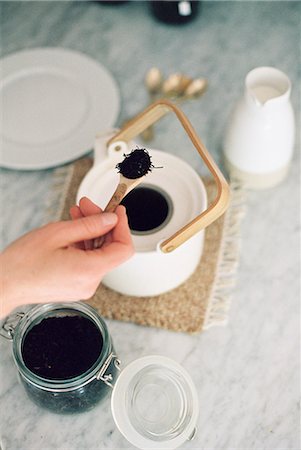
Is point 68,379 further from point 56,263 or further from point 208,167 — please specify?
point 208,167

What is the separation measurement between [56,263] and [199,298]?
302 mm

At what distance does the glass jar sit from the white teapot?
95 millimetres

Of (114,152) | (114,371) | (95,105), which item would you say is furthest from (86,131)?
(114,371)

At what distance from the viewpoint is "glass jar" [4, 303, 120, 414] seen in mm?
637

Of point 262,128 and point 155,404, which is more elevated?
point 262,128

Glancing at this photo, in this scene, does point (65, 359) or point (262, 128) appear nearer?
point (65, 359)

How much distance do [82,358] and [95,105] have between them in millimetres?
494

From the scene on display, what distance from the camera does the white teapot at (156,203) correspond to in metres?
0.74

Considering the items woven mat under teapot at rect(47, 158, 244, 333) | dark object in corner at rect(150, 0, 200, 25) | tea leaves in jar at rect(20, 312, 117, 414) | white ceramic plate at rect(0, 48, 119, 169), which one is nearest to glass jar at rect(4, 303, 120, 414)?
tea leaves in jar at rect(20, 312, 117, 414)

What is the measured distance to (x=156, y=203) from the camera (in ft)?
2.55

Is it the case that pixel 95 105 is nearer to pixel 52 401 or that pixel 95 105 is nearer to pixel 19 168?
pixel 19 168

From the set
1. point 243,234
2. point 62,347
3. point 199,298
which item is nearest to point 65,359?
point 62,347

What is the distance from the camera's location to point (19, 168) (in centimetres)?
93

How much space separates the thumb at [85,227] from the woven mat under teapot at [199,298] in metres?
0.23
